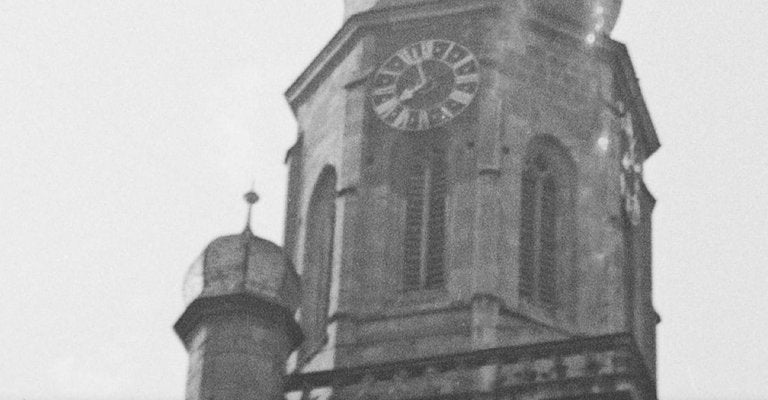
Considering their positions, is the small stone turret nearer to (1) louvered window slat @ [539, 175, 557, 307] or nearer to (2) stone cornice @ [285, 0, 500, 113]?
(1) louvered window slat @ [539, 175, 557, 307]

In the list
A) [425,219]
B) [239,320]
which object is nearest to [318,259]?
[425,219]

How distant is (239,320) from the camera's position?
50875 millimetres

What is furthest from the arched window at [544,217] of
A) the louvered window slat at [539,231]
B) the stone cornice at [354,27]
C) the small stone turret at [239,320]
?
the small stone turret at [239,320]

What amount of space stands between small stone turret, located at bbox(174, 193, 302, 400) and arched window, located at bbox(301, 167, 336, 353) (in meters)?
3.02

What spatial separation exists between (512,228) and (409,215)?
5.76 ft

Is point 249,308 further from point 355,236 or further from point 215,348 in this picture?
point 355,236

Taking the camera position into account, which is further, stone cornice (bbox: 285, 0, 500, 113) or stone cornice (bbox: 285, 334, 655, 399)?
stone cornice (bbox: 285, 0, 500, 113)

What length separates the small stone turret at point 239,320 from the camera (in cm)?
5025

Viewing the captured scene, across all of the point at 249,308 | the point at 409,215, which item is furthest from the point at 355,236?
the point at 249,308

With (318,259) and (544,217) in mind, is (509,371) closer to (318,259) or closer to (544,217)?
(544,217)

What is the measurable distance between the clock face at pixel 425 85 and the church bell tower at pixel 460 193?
3 centimetres

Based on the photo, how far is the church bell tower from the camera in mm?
53594

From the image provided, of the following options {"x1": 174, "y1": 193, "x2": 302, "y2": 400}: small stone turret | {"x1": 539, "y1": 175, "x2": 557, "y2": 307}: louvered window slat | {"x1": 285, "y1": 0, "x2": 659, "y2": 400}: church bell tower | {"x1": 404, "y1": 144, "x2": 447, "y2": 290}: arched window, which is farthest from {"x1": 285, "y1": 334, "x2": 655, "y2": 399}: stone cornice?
{"x1": 539, "y1": 175, "x2": 557, "y2": 307}: louvered window slat

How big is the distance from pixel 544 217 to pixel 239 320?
21.7 ft
